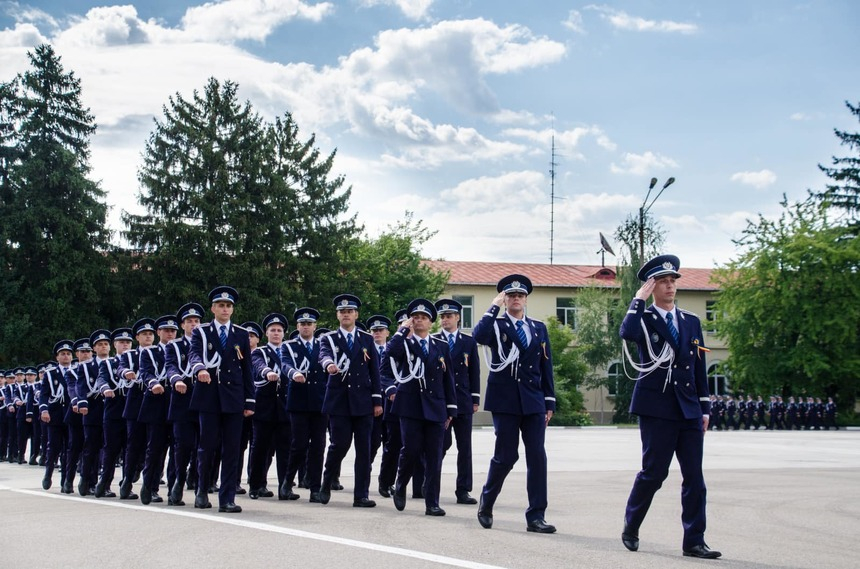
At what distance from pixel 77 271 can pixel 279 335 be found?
33.0 meters

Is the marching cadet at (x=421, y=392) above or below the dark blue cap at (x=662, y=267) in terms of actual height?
below

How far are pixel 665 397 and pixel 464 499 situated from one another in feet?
14.6

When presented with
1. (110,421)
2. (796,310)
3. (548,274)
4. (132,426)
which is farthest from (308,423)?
(548,274)

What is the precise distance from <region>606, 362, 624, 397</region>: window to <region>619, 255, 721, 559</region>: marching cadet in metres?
48.6

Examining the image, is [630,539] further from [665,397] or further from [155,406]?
[155,406]

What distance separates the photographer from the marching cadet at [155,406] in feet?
39.4

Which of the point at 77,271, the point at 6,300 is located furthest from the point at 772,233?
the point at 6,300

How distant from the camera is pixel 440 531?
29.7ft

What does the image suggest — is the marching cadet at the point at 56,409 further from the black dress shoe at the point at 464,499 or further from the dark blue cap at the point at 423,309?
the dark blue cap at the point at 423,309

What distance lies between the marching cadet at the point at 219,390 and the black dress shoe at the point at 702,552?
200 inches

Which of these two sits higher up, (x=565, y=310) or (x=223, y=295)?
(x=565, y=310)

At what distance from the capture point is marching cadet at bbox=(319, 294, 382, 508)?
450 inches

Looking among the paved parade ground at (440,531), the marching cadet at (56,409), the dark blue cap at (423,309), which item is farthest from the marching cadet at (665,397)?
the marching cadet at (56,409)

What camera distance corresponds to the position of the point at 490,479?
30.6 ft
